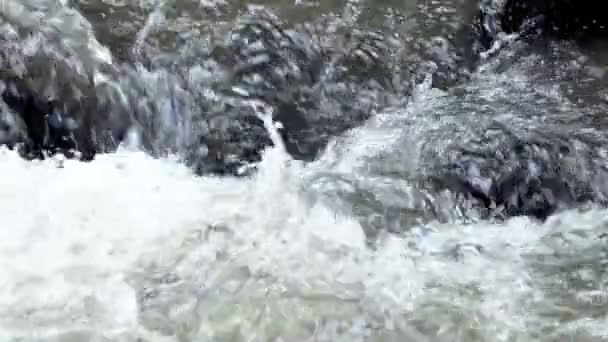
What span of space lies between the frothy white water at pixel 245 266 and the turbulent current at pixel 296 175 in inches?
0.4

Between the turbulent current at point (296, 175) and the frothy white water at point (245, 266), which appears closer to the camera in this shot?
the frothy white water at point (245, 266)

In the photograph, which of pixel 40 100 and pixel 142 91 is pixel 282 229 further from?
pixel 40 100

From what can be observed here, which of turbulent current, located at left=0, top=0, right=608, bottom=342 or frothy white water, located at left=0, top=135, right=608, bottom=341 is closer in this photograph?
frothy white water, located at left=0, top=135, right=608, bottom=341

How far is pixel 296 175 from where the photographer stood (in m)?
4.37

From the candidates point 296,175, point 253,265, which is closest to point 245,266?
point 253,265

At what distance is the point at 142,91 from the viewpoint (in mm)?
4504

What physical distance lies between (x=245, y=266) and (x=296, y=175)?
95cm

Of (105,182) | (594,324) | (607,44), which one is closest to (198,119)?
(105,182)

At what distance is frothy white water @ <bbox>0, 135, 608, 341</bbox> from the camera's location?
3.23 meters

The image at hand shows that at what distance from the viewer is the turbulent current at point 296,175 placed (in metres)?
3.33

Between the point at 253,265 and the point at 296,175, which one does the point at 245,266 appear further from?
the point at 296,175

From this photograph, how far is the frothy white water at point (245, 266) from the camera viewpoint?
127 inches

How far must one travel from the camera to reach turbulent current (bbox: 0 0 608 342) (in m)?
3.33

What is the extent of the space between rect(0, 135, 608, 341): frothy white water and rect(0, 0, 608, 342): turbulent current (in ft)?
0.04
